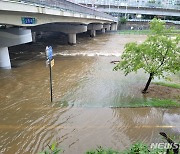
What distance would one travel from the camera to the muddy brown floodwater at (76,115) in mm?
8633

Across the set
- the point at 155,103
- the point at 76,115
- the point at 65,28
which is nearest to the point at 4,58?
the point at 76,115

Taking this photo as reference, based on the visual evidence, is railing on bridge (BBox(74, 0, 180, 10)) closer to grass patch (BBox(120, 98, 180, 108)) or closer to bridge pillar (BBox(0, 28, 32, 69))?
bridge pillar (BBox(0, 28, 32, 69))

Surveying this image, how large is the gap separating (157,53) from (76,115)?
5907 mm

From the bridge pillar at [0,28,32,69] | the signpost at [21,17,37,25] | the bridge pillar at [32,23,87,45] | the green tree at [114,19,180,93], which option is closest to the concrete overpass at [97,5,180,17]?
the bridge pillar at [32,23,87,45]

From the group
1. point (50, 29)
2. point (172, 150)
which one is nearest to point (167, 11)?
point (50, 29)

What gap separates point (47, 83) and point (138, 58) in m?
6.97

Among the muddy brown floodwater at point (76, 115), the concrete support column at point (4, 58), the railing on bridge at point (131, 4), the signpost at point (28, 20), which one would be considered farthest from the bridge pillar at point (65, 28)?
the railing on bridge at point (131, 4)

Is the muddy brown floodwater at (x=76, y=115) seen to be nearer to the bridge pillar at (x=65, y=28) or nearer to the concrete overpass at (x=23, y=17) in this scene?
the concrete overpass at (x=23, y=17)

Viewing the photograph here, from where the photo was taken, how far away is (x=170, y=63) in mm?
12391

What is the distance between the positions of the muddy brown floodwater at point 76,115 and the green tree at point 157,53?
210 centimetres

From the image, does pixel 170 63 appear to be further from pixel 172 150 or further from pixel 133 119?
pixel 172 150

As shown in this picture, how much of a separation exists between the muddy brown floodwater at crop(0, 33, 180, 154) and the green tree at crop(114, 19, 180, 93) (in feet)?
6.87

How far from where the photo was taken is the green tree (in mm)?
12163

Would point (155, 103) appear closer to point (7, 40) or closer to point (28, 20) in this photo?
point (28, 20)
